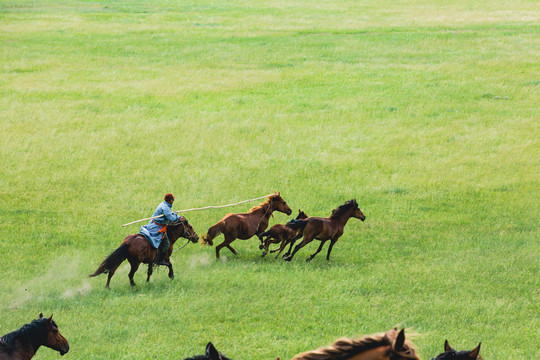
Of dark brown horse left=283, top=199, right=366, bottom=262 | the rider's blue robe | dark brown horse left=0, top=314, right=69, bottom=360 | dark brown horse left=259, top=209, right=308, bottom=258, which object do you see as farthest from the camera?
dark brown horse left=259, top=209, right=308, bottom=258

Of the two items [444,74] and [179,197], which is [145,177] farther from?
[444,74]

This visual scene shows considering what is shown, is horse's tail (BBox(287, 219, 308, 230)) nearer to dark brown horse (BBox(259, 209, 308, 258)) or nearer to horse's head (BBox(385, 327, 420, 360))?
dark brown horse (BBox(259, 209, 308, 258))

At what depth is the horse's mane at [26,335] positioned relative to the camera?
9414mm

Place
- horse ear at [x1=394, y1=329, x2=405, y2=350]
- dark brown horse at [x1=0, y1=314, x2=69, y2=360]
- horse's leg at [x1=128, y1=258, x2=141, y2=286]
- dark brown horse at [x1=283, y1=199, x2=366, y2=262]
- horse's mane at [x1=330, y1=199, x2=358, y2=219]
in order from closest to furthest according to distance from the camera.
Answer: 1. horse ear at [x1=394, y1=329, x2=405, y2=350]
2. dark brown horse at [x1=0, y1=314, x2=69, y2=360]
3. horse's leg at [x1=128, y1=258, x2=141, y2=286]
4. dark brown horse at [x1=283, y1=199, x2=366, y2=262]
5. horse's mane at [x1=330, y1=199, x2=358, y2=219]

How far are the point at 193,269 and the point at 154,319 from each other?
319 centimetres

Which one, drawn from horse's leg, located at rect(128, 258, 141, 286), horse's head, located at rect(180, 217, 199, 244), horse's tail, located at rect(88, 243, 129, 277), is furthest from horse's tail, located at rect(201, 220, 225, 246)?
horse's tail, located at rect(88, 243, 129, 277)

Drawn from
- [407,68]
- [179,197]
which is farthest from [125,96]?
[407,68]

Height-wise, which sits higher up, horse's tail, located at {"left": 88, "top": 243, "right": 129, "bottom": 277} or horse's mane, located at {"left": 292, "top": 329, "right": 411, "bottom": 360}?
horse's mane, located at {"left": 292, "top": 329, "right": 411, "bottom": 360}

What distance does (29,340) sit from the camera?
383 inches

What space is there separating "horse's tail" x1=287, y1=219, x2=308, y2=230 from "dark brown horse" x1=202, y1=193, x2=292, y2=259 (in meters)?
0.99

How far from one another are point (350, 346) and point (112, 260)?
32.0ft

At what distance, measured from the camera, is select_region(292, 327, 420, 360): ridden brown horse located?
5.17 m

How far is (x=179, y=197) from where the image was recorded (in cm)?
2091

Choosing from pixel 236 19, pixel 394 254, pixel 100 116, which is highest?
pixel 236 19
